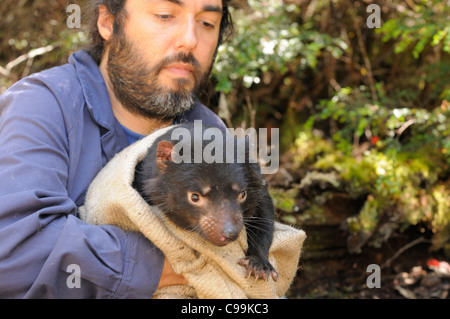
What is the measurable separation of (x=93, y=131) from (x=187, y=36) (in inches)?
34.8

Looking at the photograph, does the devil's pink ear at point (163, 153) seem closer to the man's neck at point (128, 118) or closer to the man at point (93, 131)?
the man at point (93, 131)

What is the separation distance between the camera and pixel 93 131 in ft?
9.36

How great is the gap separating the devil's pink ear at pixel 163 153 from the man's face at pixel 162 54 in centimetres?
75

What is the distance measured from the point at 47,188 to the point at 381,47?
5.30 meters

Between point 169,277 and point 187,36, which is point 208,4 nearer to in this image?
point 187,36

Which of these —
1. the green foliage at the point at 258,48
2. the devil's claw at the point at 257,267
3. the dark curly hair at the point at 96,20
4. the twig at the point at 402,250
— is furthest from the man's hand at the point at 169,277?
the twig at the point at 402,250

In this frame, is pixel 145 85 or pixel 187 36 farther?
pixel 145 85

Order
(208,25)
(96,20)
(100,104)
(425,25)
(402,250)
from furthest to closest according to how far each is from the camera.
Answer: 1. (402,250)
2. (425,25)
3. (96,20)
4. (208,25)
5. (100,104)

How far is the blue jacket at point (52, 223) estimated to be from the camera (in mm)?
2105

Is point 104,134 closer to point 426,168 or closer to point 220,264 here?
point 220,264

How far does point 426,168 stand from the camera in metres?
4.84

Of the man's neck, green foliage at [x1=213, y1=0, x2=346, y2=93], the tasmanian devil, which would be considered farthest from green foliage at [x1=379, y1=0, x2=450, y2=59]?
the man's neck

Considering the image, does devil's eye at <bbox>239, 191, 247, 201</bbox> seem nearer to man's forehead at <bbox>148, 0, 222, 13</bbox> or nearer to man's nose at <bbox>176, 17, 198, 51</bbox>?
man's nose at <bbox>176, 17, 198, 51</bbox>

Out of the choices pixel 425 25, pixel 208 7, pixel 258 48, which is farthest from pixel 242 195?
pixel 425 25
